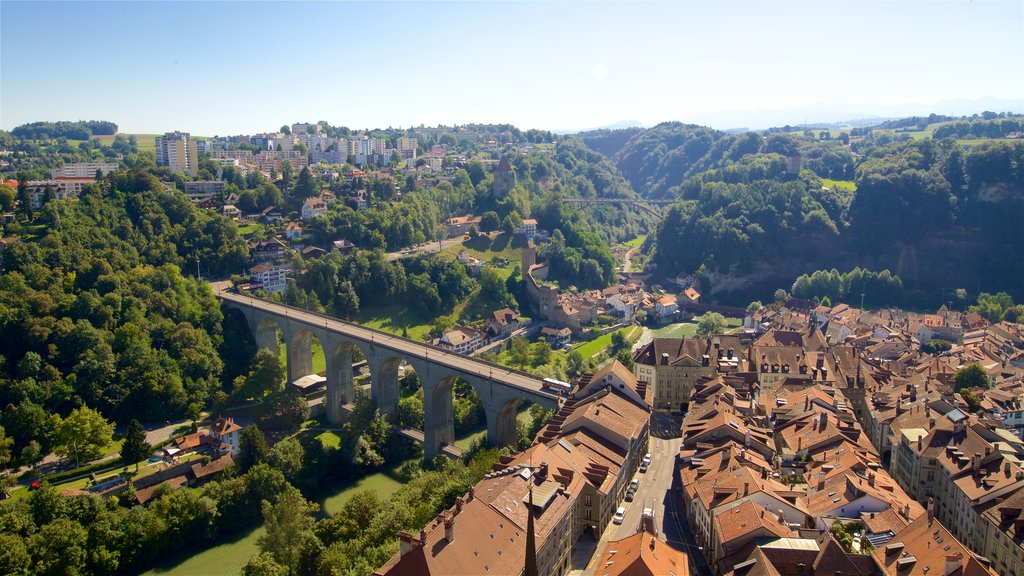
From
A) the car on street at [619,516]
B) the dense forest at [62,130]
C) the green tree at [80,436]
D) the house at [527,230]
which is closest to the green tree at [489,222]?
the house at [527,230]

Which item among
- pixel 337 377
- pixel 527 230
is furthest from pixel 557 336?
pixel 527 230

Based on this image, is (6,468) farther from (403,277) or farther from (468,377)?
(403,277)

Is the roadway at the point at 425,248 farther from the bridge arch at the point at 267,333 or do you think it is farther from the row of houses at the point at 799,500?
the row of houses at the point at 799,500

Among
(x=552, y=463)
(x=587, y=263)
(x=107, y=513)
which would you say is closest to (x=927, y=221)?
(x=587, y=263)

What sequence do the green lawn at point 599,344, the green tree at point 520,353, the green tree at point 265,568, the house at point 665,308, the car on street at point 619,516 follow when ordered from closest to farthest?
the green tree at point 265,568
the car on street at point 619,516
the green tree at point 520,353
the green lawn at point 599,344
the house at point 665,308

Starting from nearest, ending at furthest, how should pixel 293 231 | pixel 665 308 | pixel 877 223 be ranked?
pixel 293 231 < pixel 665 308 < pixel 877 223

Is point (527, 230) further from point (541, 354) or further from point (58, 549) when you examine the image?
point (58, 549)
